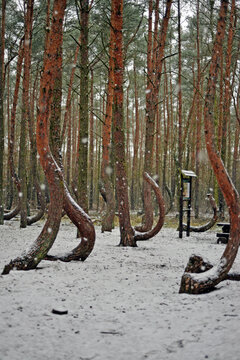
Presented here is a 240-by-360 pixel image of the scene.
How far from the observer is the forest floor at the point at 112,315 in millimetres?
2906

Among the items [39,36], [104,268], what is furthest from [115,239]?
[39,36]

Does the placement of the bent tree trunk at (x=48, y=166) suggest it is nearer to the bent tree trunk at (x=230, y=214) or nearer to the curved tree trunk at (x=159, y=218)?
the bent tree trunk at (x=230, y=214)

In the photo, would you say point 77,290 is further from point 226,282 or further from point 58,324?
point 226,282

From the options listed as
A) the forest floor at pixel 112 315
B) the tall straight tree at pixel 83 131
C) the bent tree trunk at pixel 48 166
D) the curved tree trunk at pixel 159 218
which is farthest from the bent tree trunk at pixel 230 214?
the tall straight tree at pixel 83 131

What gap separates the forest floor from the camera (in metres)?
2.91

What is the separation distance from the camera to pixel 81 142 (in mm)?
9211

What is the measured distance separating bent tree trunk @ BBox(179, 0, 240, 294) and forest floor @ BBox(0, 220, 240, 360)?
16cm

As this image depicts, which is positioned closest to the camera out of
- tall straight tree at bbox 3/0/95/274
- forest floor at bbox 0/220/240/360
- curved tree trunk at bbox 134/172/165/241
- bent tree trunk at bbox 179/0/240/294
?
forest floor at bbox 0/220/240/360

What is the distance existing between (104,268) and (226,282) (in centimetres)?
222

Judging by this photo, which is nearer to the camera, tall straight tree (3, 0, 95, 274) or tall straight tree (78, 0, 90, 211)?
tall straight tree (3, 0, 95, 274)

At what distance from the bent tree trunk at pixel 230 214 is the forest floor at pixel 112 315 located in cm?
16

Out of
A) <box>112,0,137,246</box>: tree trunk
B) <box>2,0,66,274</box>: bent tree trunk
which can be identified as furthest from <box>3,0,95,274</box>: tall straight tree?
<box>112,0,137,246</box>: tree trunk

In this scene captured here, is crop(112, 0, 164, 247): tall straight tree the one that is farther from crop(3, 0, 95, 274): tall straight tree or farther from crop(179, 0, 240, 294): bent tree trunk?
crop(179, 0, 240, 294): bent tree trunk

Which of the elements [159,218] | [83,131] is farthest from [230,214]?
[83,131]
